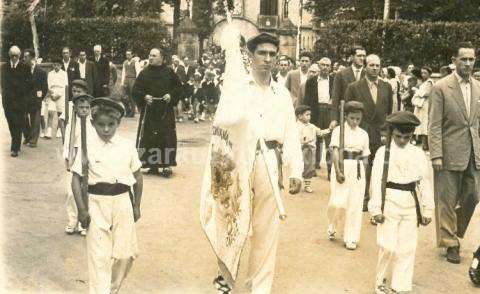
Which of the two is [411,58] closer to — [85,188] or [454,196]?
[454,196]

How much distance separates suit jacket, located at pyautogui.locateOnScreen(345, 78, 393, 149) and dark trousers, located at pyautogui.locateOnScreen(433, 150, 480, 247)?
73.7 inches

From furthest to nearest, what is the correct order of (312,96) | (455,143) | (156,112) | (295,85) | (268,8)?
(268,8), (295,85), (312,96), (156,112), (455,143)

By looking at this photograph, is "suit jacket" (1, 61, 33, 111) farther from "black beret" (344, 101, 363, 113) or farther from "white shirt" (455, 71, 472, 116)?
"white shirt" (455, 71, 472, 116)

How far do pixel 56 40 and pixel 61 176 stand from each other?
52.5 feet

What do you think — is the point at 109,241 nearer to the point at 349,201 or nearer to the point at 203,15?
the point at 349,201

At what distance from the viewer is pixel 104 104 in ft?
17.5

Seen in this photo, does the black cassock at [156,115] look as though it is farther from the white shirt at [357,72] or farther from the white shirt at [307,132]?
the white shirt at [357,72]

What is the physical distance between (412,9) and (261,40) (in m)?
25.2

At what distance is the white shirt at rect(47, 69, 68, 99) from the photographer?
605 inches

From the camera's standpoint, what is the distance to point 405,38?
2405 centimetres

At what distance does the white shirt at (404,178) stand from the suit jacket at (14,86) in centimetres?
897

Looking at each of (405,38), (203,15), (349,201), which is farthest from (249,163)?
(203,15)

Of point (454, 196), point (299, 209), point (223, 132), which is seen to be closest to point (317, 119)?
point (299, 209)

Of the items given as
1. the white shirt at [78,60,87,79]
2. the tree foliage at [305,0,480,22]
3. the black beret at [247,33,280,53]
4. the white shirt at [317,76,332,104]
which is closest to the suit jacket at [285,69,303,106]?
the white shirt at [317,76,332,104]
